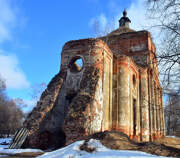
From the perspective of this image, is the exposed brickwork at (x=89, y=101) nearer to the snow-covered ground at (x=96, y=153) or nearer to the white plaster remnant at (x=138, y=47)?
the snow-covered ground at (x=96, y=153)

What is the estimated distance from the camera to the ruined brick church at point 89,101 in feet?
33.4

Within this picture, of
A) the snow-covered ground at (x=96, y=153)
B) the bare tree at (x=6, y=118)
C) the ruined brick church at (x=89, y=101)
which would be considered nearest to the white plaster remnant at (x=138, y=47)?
the ruined brick church at (x=89, y=101)

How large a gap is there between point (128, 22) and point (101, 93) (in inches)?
754

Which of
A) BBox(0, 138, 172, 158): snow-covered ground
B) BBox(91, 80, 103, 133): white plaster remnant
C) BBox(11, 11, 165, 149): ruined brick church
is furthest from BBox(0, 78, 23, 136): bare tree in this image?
BBox(0, 138, 172, 158): snow-covered ground

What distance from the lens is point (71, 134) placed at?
31.6ft

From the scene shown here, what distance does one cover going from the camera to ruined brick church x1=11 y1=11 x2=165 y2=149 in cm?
1019

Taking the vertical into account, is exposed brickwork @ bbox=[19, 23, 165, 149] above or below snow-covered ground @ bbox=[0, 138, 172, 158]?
above

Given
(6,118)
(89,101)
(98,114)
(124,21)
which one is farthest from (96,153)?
(6,118)

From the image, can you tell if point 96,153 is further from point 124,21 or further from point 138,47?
point 124,21

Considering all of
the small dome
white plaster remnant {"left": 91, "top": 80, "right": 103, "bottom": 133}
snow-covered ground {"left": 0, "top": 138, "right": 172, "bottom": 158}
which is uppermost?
the small dome

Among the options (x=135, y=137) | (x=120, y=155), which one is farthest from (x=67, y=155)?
(x=135, y=137)

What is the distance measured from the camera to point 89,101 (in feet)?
34.5

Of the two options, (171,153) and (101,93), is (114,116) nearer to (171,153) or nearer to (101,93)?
(101,93)

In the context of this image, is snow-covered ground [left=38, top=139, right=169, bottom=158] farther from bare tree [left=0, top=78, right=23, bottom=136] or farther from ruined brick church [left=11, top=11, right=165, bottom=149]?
bare tree [left=0, top=78, right=23, bottom=136]
